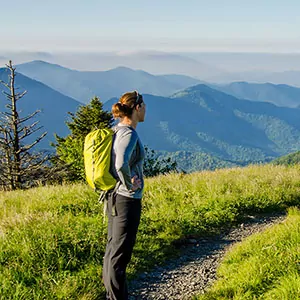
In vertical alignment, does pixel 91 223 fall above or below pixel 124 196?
below

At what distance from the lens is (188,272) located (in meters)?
6.18

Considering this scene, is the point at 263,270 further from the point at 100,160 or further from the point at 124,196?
the point at 100,160

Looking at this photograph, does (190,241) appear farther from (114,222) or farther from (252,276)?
(114,222)

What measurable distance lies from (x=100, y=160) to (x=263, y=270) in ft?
8.37

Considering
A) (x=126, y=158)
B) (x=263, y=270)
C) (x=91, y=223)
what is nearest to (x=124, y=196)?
(x=126, y=158)

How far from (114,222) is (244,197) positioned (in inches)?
214

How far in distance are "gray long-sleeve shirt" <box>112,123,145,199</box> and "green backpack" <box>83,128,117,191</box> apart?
0.07 meters

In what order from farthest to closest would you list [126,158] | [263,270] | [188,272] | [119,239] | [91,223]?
[91,223]
[188,272]
[263,270]
[119,239]
[126,158]

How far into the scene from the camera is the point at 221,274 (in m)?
5.79

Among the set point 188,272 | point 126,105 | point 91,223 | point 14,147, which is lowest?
point 14,147

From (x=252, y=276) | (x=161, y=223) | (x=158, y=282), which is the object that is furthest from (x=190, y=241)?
(x=252, y=276)

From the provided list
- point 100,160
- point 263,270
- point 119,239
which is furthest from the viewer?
point 263,270

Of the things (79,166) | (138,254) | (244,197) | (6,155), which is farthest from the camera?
(79,166)

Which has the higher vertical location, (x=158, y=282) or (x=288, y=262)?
(x=288, y=262)
